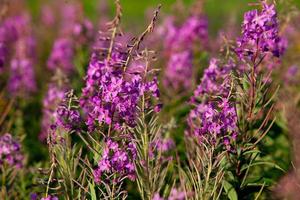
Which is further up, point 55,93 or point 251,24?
point 251,24

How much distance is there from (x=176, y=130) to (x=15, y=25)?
146 inches

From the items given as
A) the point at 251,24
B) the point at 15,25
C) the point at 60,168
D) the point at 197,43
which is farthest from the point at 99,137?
the point at 15,25

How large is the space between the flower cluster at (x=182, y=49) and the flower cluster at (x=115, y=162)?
3.32 meters

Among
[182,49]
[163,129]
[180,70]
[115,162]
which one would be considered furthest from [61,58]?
[115,162]

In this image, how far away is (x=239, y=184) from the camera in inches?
151

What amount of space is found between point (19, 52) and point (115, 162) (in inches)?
167

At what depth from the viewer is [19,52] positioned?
7.29 m

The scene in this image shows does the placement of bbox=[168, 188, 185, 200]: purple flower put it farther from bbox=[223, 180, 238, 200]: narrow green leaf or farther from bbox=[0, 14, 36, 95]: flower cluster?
bbox=[0, 14, 36, 95]: flower cluster

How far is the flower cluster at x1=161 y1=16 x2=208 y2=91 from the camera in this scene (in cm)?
664

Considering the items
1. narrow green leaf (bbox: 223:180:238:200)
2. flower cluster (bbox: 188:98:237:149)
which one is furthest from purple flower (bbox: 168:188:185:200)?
flower cluster (bbox: 188:98:237:149)

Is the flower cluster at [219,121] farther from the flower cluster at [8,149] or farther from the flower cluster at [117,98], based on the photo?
the flower cluster at [8,149]

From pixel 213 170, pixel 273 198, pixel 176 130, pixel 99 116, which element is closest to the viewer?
pixel 99 116

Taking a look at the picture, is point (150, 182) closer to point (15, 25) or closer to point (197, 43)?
point (197, 43)

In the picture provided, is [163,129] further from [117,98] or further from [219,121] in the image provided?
[117,98]
